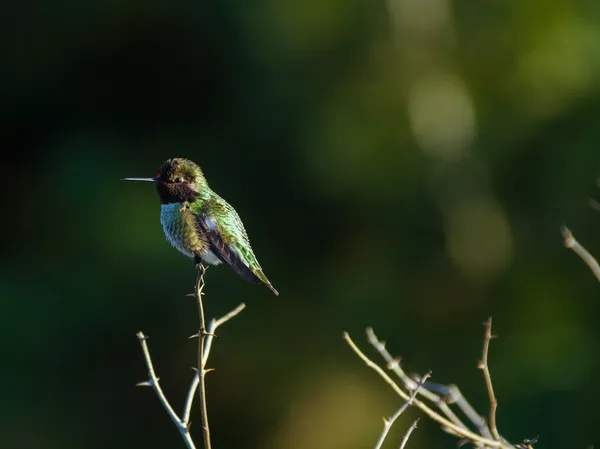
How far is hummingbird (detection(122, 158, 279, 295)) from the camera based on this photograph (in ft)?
9.22

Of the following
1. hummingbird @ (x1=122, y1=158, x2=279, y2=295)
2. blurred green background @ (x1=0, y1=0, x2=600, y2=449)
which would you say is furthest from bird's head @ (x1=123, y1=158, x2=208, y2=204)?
blurred green background @ (x1=0, y1=0, x2=600, y2=449)

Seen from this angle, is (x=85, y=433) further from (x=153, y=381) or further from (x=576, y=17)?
(x=153, y=381)

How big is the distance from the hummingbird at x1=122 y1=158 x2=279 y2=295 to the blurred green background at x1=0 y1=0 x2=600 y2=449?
824cm

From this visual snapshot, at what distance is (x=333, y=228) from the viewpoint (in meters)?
12.3

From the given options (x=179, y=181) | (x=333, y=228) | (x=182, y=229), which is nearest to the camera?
(x=179, y=181)

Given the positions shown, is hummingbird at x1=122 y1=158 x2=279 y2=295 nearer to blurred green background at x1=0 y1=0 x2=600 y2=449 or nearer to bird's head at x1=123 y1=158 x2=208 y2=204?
bird's head at x1=123 y1=158 x2=208 y2=204

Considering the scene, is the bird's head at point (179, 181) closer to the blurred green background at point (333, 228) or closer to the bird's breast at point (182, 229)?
the bird's breast at point (182, 229)

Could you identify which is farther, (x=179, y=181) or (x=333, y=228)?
(x=333, y=228)

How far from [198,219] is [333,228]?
30.5 feet

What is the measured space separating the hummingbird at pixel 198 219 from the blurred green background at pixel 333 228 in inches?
324

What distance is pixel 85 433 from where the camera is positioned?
13.4m

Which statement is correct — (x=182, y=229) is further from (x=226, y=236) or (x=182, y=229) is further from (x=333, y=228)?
(x=333, y=228)

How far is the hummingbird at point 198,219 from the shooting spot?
281cm

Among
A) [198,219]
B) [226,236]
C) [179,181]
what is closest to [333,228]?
[198,219]
